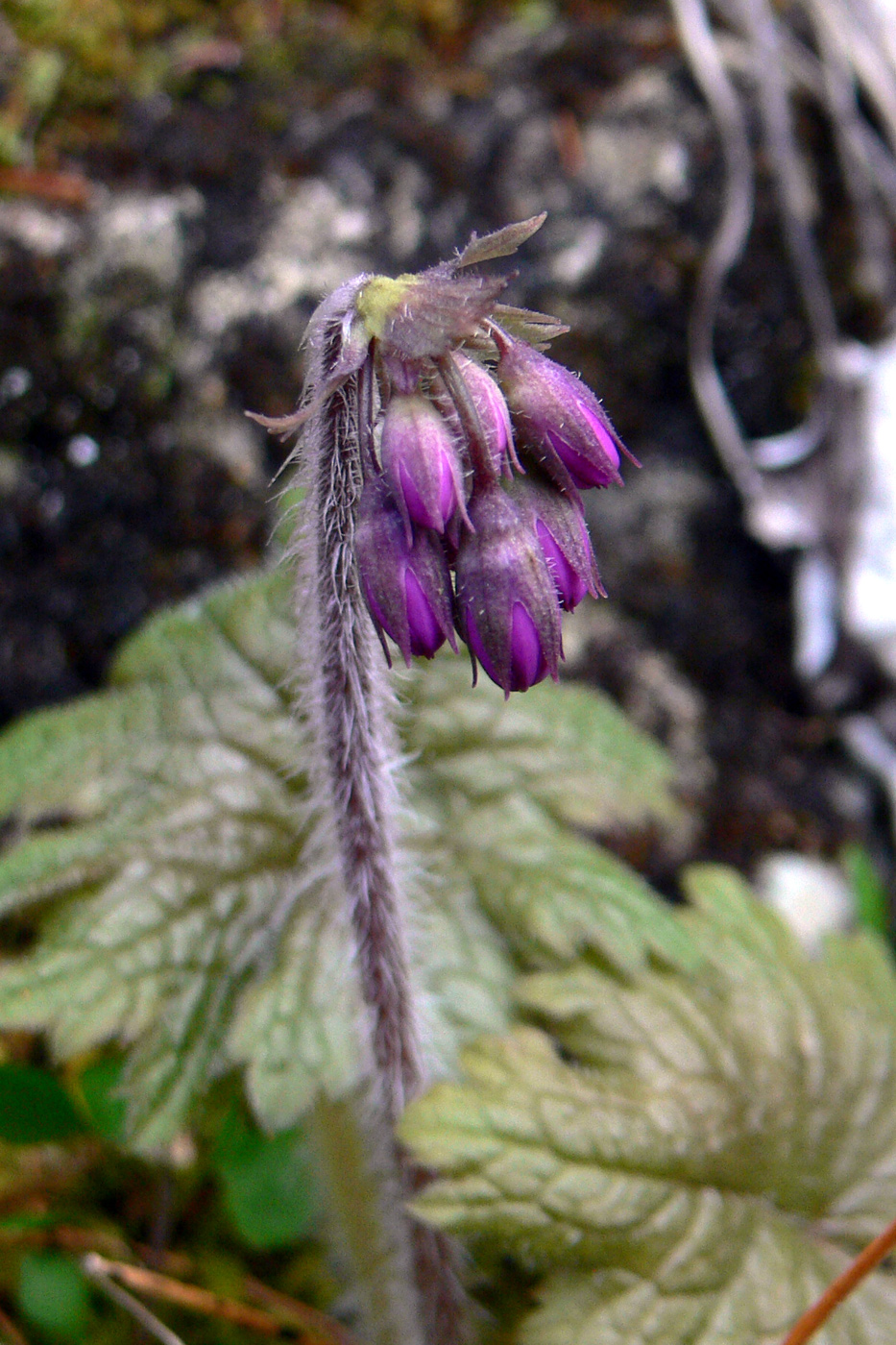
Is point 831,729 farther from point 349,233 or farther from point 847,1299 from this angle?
point 349,233

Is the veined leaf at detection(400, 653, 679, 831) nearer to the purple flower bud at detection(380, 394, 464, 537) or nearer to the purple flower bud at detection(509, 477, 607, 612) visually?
the purple flower bud at detection(509, 477, 607, 612)

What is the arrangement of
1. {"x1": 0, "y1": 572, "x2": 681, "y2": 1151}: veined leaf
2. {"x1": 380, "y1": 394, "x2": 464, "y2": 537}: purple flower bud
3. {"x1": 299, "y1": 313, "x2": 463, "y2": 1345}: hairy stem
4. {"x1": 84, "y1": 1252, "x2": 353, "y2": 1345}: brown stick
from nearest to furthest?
{"x1": 380, "y1": 394, "x2": 464, "y2": 537}: purple flower bud
{"x1": 299, "y1": 313, "x2": 463, "y2": 1345}: hairy stem
{"x1": 0, "y1": 572, "x2": 681, "y2": 1151}: veined leaf
{"x1": 84, "y1": 1252, "x2": 353, "y2": 1345}: brown stick

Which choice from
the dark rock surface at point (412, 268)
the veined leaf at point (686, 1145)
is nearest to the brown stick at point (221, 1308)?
the veined leaf at point (686, 1145)

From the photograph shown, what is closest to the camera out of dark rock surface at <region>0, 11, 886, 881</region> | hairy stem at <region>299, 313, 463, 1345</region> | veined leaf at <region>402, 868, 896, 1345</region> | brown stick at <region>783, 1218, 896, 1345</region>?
hairy stem at <region>299, 313, 463, 1345</region>

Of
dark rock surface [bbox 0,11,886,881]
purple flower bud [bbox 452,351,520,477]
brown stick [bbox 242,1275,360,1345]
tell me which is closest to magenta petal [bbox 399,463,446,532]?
purple flower bud [bbox 452,351,520,477]

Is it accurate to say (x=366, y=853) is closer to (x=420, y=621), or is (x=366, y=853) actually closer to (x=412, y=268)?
(x=420, y=621)

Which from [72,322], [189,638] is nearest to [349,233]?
[72,322]
